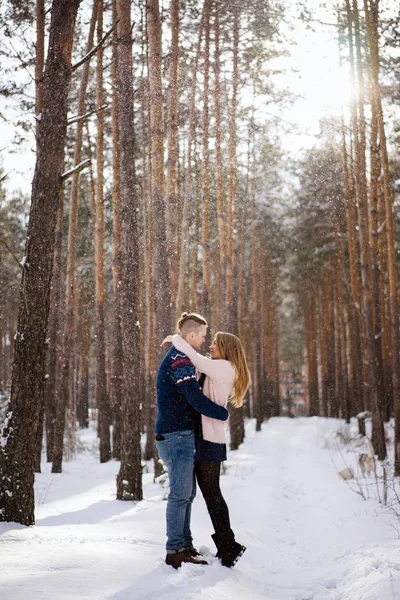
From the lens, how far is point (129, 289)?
28.2 ft

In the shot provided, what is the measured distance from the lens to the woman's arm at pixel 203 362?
4.46m

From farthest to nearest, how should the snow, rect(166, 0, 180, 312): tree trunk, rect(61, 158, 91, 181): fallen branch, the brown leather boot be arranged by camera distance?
1. rect(166, 0, 180, 312): tree trunk
2. rect(61, 158, 91, 181): fallen branch
3. the brown leather boot
4. the snow

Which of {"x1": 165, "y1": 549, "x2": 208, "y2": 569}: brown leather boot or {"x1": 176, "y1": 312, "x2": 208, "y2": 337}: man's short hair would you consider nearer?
{"x1": 165, "y1": 549, "x2": 208, "y2": 569}: brown leather boot

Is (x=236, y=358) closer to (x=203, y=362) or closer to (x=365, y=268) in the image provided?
(x=203, y=362)

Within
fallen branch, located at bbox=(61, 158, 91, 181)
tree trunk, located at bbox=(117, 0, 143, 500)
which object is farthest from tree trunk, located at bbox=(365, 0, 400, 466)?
fallen branch, located at bbox=(61, 158, 91, 181)

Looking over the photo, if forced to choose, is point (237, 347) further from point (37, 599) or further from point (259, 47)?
point (259, 47)

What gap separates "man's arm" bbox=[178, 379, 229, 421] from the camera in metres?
4.31

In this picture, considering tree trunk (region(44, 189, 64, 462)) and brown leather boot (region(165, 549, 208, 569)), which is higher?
tree trunk (region(44, 189, 64, 462))

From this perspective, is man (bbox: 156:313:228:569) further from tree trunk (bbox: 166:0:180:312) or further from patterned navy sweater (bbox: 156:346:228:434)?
tree trunk (bbox: 166:0:180:312)

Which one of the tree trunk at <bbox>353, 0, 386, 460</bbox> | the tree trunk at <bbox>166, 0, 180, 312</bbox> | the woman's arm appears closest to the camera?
the woman's arm

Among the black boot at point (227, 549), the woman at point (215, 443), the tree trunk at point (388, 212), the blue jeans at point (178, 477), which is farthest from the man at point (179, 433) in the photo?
the tree trunk at point (388, 212)

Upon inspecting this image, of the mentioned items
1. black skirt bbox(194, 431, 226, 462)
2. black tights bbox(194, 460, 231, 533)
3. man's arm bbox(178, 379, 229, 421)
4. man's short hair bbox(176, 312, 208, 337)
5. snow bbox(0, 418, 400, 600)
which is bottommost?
snow bbox(0, 418, 400, 600)

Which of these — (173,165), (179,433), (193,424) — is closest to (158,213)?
(173,165)

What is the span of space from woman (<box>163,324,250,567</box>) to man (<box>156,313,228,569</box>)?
11cm
